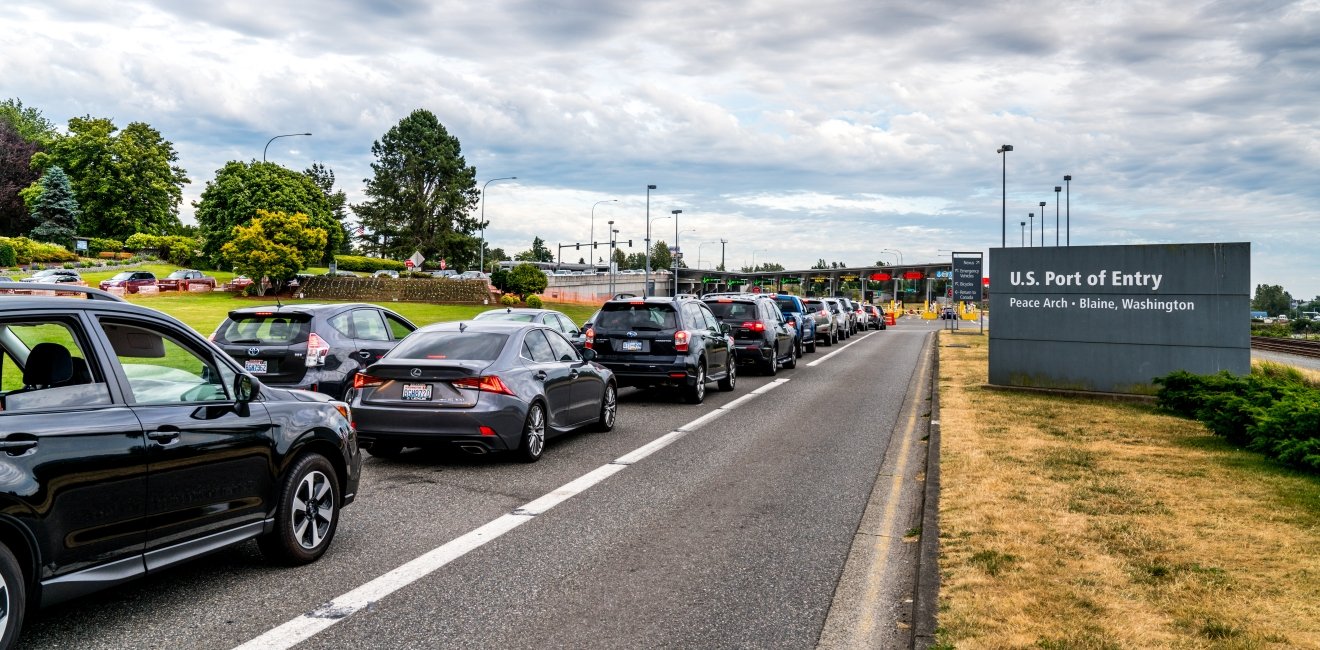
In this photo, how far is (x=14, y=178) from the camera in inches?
3307

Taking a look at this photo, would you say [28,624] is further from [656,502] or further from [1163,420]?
[1163,420]

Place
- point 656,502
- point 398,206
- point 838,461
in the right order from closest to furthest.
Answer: point 656,502
point 838,461
point 398,206

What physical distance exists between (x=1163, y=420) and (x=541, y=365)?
27.4ft

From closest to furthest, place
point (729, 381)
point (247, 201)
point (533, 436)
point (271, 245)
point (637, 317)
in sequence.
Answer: point (533, 436) → point (637, 317) → point (729, 381) → point (271, 245) → point (247, 201)

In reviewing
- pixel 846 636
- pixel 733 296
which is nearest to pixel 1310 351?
pixel 733 296

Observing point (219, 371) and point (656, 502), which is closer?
point (219, 371)

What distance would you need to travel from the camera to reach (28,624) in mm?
4562

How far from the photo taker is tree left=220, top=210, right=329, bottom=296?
166 ft

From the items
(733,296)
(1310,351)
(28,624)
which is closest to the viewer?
(28,624)

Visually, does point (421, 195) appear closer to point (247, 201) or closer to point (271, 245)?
point (247, 201)

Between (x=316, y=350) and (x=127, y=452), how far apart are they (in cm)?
684

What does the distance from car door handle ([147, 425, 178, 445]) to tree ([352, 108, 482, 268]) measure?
87.0m

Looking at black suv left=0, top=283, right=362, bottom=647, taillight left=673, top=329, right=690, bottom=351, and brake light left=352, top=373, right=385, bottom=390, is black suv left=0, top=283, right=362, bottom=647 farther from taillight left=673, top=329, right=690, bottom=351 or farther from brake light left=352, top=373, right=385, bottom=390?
taillight left=673, top=329, right=690, bottom=351

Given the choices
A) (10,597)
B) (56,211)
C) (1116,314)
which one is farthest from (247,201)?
(10,597)
